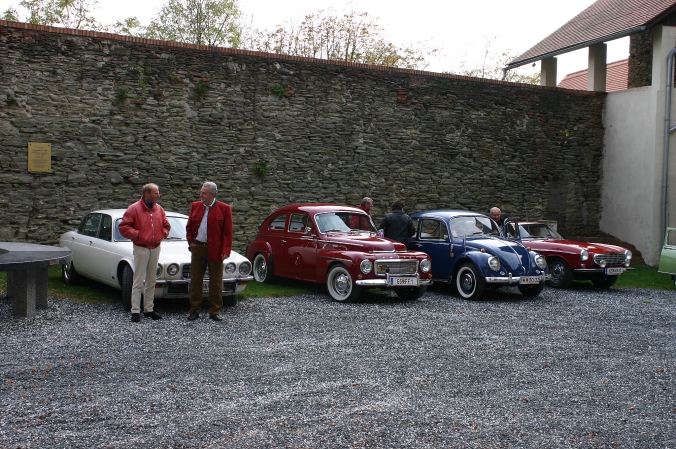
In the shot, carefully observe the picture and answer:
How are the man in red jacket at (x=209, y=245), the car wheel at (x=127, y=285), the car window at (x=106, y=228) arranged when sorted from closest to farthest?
1. the man in red jacket at (x=209, y=245)
2. the car wheel at (x=127, y=285)
3. the car window at (x=106, y=228)

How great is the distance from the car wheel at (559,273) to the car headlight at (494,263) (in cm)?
253

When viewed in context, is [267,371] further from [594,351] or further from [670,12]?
[670,12]

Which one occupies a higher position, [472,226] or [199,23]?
[199,23]

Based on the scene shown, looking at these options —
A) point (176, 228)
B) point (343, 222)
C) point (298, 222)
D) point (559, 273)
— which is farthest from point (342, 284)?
point (559, 273)

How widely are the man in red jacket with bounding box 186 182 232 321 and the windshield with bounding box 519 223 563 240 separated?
7.38 meters

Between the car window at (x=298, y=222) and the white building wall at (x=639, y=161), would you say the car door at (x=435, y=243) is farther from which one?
the white building wall at (x=639, y=161)

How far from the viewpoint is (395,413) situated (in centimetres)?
478

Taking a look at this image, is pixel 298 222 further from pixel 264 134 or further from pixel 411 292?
pixel 264 134

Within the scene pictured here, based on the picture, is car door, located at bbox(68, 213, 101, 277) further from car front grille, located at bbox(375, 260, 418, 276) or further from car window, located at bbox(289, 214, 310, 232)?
car front grille, located at bbox(375, 260, 418, 276)

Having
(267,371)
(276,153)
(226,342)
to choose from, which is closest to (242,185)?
(276,153)

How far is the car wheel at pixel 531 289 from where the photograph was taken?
37.6ft

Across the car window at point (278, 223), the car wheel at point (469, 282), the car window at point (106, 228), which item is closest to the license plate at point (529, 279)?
the car wheel at point (469, 282)

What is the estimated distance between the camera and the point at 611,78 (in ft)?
84.7

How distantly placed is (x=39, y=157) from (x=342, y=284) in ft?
23.0
